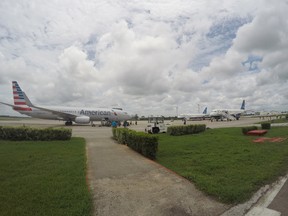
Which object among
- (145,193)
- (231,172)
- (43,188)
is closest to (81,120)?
(43,188)

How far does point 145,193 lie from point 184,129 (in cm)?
1818

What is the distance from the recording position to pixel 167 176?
6781mm

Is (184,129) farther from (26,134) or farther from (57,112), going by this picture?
(57,112)

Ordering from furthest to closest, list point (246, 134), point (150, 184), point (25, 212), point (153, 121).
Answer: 1. point (153, 121)
2. point (246, 134)
3. point (150, 184)
4. point (25, 212)

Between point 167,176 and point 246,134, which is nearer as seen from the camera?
point 167,176

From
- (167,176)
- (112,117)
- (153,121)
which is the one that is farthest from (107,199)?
(112,117)

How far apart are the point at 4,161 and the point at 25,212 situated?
529 centimetres

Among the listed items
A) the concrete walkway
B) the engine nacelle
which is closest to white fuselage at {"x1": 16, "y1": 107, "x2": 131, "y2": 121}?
the engine nacelle

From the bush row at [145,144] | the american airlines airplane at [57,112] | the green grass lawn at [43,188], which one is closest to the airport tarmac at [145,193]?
the green grass lawn at [43,188]

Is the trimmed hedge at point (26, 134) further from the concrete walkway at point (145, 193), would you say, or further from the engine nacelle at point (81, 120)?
the engine nacelle at point (81, 120)

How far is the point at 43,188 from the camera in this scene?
17.7 ft

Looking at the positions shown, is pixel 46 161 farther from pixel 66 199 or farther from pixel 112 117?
pixel 112 117

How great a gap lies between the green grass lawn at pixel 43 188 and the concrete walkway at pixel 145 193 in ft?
1.26

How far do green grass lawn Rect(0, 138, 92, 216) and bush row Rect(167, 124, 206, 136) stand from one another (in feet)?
47.0
